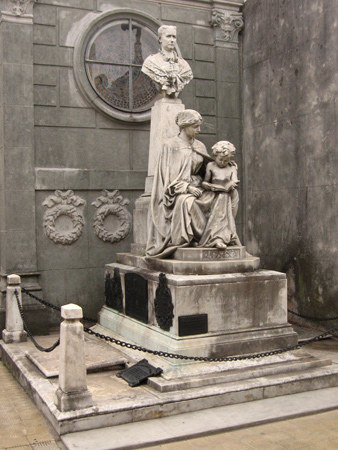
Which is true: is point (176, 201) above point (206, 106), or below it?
below

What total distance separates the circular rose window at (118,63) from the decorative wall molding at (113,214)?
56.3 inches

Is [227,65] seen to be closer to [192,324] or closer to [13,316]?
[192,324]

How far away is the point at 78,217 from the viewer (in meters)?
9.45

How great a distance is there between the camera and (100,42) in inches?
383

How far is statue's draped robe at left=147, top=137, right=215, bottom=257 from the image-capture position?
705cm

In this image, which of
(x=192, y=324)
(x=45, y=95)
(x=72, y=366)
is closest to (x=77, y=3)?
(x=45, y=95)

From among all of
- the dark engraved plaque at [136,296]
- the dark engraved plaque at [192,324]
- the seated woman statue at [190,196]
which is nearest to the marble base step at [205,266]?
the seated woman statue at [190,196]

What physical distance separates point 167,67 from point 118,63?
1778 millimetres

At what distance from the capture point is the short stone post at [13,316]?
802 centimetres

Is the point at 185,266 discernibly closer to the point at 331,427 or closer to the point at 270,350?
the point at 270,350

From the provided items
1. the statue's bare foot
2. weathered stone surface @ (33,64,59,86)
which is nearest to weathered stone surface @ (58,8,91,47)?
weathered stone surface @ (33,64,59,86)

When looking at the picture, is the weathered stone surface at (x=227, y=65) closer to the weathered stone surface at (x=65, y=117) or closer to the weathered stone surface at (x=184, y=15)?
the weathered stone surface at (x=184, y=15)

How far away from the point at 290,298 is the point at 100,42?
5543 mm

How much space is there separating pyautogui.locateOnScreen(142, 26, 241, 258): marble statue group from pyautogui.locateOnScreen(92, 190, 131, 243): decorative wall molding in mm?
2017
